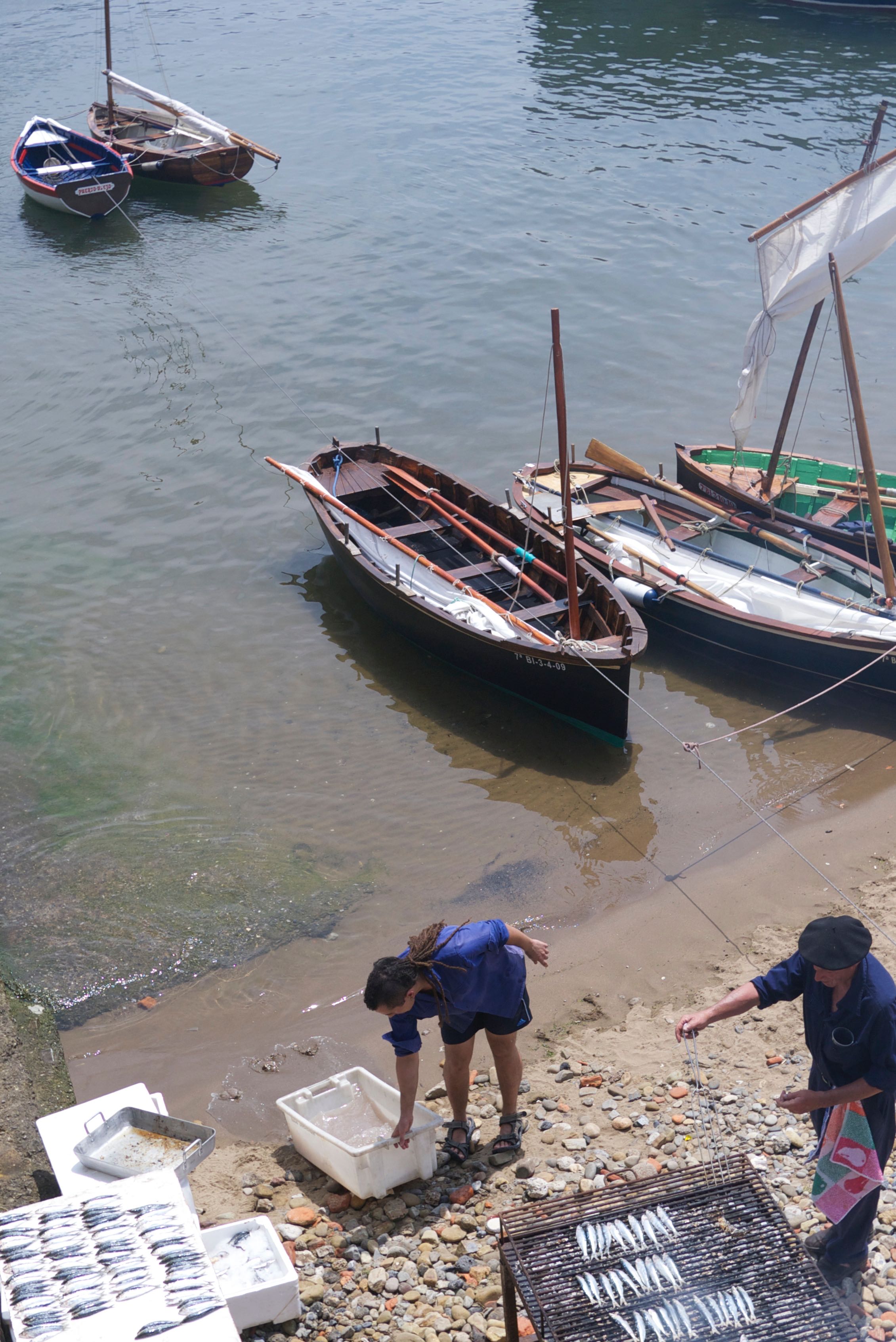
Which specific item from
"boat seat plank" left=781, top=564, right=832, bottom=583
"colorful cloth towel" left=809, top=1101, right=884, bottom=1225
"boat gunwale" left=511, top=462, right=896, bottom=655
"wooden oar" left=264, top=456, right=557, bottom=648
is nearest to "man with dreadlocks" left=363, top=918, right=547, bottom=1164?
"colorful cloth towel" left=809, top=1101, right=884, bottom=1225

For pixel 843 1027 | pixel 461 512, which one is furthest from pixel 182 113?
pixel 843 1027

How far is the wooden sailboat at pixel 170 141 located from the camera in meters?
27.9

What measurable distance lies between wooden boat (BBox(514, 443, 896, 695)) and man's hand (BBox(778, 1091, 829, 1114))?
7.07 meters

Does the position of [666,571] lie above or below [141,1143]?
below

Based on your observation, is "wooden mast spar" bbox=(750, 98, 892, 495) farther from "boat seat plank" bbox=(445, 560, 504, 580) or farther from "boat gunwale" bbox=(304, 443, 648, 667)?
"boat seat plank" bbox=(445, 560, 504, 580)

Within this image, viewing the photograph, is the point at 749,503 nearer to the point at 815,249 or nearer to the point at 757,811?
the point at 815,249

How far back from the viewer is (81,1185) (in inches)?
200

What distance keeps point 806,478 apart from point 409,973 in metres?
10.8

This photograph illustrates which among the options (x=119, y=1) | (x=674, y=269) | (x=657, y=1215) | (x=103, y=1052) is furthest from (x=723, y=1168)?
(x=119, y=1)

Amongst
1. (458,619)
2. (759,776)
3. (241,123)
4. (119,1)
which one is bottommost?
(759,776)

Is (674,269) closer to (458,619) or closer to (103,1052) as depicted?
(458,619)

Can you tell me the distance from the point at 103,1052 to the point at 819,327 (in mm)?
19311

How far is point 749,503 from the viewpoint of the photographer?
13.4 m

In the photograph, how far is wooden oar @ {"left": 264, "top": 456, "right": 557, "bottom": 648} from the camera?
37.1 ft
